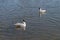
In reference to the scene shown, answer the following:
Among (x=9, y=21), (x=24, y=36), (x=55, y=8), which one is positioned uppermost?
(x=55, y=8)

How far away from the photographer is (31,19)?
32.8 feet

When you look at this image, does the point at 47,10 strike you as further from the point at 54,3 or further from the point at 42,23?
the point at 42,23

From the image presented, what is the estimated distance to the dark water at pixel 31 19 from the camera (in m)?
8.41

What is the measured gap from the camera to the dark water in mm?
8406

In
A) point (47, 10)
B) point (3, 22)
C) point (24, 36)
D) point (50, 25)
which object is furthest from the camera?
point (47, 10)

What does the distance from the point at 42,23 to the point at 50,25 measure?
1.53ft

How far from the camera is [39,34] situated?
27.8 ft

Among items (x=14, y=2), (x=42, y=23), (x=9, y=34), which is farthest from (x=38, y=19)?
(x=14, y=2)

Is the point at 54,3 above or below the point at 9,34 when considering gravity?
above

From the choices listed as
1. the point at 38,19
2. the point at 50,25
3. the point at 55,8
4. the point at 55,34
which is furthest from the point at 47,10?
the point at 55,34

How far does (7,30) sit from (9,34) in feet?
1.28

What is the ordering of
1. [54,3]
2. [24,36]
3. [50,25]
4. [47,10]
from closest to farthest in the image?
[24,36]
[50,25]
[47,10]
[54,3]

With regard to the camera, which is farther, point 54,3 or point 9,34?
point 54,3

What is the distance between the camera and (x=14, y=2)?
12812 millimetres
